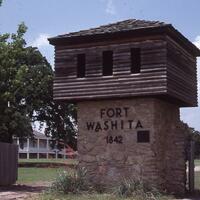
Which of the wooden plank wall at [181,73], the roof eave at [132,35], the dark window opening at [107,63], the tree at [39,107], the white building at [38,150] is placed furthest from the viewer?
the white building at [38,150]

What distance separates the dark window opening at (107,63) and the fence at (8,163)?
6.11 meters

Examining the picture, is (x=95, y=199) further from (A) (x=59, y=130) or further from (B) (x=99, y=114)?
(A) (x=59, y=130)

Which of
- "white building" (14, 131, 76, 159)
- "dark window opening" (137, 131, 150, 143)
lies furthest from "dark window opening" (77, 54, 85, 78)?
"white building" (14, 131, 76, 159)

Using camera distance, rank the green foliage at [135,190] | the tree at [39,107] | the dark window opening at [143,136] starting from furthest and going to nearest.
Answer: the tree at [39,107] < the dark window opening at [143,136] < the green foliage at [135,190]

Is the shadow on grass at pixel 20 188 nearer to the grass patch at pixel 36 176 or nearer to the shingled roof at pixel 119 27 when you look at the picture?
the grass patch at pixel 36 176

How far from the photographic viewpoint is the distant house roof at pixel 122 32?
18.0 meters

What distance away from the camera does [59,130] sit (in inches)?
1847

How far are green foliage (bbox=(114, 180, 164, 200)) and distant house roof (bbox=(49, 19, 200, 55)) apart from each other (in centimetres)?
499

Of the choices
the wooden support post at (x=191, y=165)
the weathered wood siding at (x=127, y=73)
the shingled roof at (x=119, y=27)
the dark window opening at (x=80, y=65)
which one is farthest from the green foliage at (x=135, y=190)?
the shingled roof at (x=119, y=27)

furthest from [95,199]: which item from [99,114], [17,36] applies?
[17,36]

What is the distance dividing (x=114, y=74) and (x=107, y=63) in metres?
0.71

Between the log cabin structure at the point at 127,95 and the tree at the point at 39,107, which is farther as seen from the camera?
the tree at the point at 39,107

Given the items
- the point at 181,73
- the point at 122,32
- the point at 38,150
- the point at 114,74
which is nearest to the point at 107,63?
the point at 114,74

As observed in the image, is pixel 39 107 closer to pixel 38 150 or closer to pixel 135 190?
pixel 135 190
